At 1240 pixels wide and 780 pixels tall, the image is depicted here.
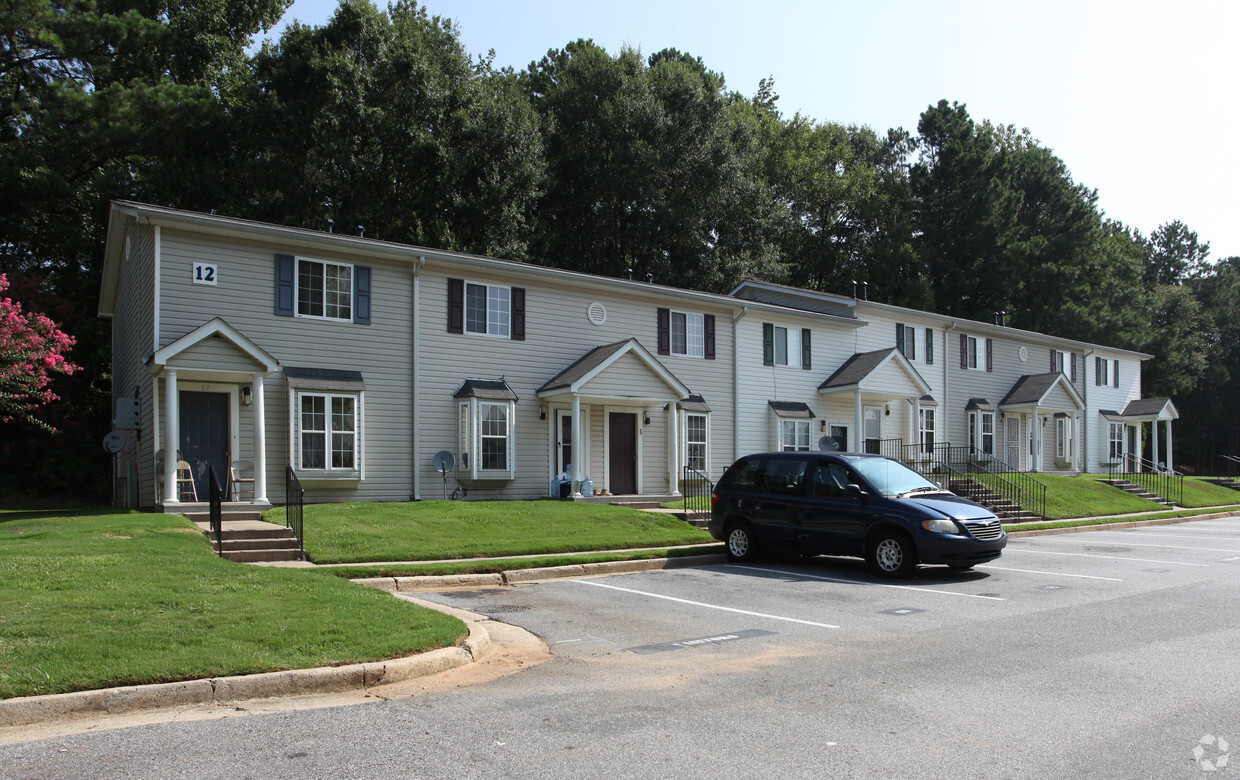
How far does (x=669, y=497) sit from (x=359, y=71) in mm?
20276

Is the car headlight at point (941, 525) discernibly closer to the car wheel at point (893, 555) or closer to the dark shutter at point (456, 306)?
the car wheel at point (893, 555)

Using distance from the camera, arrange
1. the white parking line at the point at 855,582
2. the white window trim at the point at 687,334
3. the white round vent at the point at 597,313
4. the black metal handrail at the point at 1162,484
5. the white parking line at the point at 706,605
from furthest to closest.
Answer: the black metal handrail at the point at 1162,484
the white window trim at the point at 687,334
the white round vent at the point at 597,313
the white parking line at the point at 855,582
the white parking line at the point at 706,605

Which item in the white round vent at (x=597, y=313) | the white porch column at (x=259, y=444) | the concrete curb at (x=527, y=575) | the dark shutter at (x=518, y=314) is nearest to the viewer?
the concrete curb at (x=527, y=575)

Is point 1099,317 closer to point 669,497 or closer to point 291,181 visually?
point 669,497

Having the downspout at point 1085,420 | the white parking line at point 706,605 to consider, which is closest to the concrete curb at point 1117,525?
the downspout at point 1085,420

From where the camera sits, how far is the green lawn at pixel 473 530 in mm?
13617

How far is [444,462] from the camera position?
20.2m

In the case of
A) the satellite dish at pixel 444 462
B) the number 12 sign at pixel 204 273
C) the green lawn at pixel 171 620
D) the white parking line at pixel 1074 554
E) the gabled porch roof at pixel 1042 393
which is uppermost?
the number 12 sign at pixel 204 273

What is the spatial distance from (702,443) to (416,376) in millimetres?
8516

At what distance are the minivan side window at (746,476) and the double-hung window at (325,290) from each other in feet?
31.0

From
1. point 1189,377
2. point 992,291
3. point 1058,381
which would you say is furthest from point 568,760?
point 1189,377

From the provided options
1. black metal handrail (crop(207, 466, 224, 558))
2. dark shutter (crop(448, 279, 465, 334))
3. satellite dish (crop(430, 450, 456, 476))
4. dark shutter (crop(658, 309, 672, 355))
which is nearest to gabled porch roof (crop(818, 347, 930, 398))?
dark shutter (crop(658, 309, 672, 355))

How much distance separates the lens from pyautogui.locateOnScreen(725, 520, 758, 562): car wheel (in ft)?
47.5

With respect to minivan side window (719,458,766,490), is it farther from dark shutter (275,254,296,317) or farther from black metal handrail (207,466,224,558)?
dark shutter (275,254,296,317)
